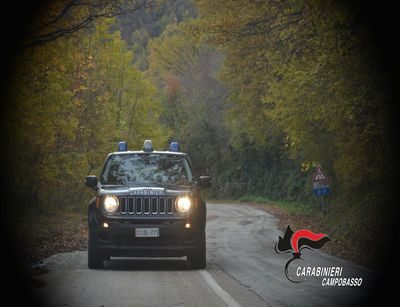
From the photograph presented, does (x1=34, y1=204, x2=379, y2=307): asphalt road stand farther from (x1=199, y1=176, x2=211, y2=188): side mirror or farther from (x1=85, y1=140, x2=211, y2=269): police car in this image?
(x1=199, y1=176, x2=211, y2=188): side mirror

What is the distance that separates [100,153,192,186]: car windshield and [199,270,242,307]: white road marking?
2.10m

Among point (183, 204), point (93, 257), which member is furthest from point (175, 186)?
point (93, 257)

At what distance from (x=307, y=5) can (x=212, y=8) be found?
12.4 metres

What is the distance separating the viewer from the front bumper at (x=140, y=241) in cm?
1345

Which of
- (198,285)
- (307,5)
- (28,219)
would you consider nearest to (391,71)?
(307,5)

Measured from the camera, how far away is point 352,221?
21.3 metres

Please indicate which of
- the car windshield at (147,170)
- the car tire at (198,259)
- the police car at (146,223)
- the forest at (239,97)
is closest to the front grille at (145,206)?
Result: the police car at (146,223)

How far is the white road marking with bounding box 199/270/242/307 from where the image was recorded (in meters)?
9.93

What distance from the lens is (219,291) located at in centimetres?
1109

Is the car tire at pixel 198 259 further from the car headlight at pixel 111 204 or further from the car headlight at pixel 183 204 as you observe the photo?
the car headlight at pixel 111 204

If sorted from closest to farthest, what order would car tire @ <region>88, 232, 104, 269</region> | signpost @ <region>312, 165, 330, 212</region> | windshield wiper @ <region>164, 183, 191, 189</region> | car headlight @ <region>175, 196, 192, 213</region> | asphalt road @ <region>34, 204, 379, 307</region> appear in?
1. asphalt road @ <region>34, 204, 379, 307</region>
2. car tire @ <region>88, 232, 104, 269</region>
3. car headlight @ <region>175, 196, 192, 213</region>
4. windshield wiper @ <region>164, 183, 191, 189</region>
5. signpost @ <region>312, 165, 330, 212</region>

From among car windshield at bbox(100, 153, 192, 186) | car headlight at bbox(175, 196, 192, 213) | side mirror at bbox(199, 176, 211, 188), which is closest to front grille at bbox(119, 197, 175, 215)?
car headlight at bbox(175, 196, 192, 213)

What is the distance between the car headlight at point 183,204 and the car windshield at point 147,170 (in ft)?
2.61

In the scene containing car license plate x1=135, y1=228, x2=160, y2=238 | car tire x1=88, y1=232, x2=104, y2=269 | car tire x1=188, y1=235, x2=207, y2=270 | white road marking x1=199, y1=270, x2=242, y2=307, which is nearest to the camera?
white road marking x1=199, y1=270, x2=242, y2=307
